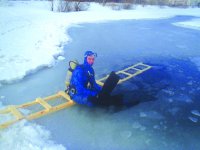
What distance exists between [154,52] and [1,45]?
17.0ft

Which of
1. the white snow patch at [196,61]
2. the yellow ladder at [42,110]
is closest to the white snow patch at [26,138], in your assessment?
the yellow ladder at [42,110]

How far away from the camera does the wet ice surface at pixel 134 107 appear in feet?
11.9

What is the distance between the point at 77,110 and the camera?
14.2 ft

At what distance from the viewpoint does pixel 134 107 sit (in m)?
4.61

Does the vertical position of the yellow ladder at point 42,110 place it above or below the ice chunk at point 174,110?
above

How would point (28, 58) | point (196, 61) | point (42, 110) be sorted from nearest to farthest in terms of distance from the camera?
point (42, 110), point (28, 58), point (196, 61)

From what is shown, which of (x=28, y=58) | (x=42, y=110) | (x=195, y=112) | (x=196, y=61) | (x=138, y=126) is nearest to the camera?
(x=138, y=126)

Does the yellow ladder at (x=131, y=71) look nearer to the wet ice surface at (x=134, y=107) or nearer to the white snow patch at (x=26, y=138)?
the wet ice surface at (x=134, y=107)

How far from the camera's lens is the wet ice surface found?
11.9 ft

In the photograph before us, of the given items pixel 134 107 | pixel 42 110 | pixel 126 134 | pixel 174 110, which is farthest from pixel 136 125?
pixel 42 110

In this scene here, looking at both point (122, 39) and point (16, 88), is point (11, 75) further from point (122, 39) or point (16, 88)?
point (122, 39)

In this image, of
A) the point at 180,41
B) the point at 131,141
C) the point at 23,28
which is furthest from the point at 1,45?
the point at 180,41

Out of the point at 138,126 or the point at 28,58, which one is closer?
the point at 138,126

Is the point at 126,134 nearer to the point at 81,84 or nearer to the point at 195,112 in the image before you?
the point at 81,84
